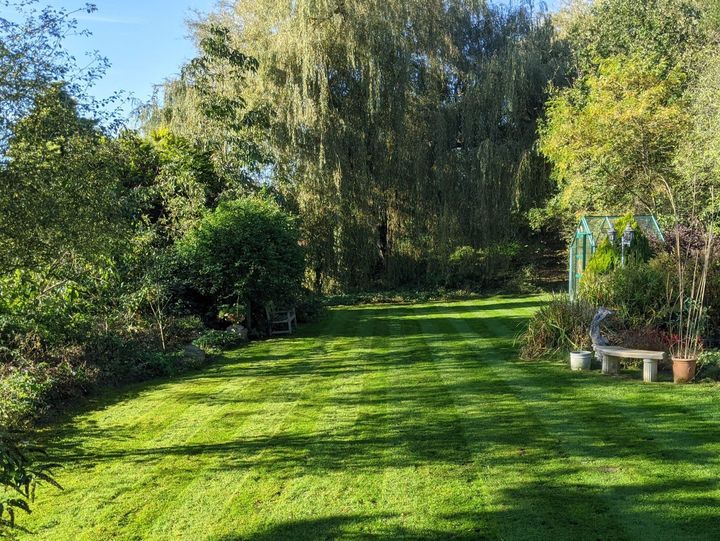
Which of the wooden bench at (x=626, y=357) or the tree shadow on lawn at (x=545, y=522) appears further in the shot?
the wooden bench at (x=626, y=357)

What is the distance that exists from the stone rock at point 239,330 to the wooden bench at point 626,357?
6.47 meters

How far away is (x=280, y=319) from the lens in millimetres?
13000

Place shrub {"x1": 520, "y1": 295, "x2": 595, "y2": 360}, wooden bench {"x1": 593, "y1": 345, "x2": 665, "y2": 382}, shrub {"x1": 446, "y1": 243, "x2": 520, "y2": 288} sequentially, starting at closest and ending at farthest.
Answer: wooden bench {"x1": 593, "y1": 345, "x2": 665, "y2": 382}, shrub {"x1": 520, "y1": 295, "x2": 595, "y2": 360}, shrub {"x1": 446, "y1": 243, "x2": 520, "y2": 288}

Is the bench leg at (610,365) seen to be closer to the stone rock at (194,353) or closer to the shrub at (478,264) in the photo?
the stone rock at (194,353)

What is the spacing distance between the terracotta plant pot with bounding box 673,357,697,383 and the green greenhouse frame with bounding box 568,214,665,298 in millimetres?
5736

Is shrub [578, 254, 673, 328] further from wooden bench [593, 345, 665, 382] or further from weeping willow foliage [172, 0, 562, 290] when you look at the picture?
weeping willow foliage [172, 0, 562, 290]

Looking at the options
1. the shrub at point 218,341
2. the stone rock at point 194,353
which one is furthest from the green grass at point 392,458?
the shrub at point 218,341

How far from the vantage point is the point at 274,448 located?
5.32 m

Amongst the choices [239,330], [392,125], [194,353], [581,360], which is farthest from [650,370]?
[392,125]

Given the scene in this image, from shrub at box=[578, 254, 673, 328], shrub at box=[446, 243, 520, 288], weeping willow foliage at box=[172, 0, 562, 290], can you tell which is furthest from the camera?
shrub at box=[446, 243, 520, 288]

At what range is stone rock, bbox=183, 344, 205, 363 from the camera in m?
9.48

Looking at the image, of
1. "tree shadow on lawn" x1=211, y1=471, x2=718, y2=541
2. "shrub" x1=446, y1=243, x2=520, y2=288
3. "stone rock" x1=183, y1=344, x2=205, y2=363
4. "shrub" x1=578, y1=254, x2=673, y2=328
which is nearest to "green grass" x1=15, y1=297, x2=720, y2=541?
"tree shadow on lawn" x1=211, y1=471, x2=718, y2=541

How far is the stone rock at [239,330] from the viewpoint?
11.7 meters

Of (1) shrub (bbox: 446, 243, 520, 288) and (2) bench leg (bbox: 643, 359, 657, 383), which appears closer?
(2) bench leg (bbox: 643, 359, 657, 383)
